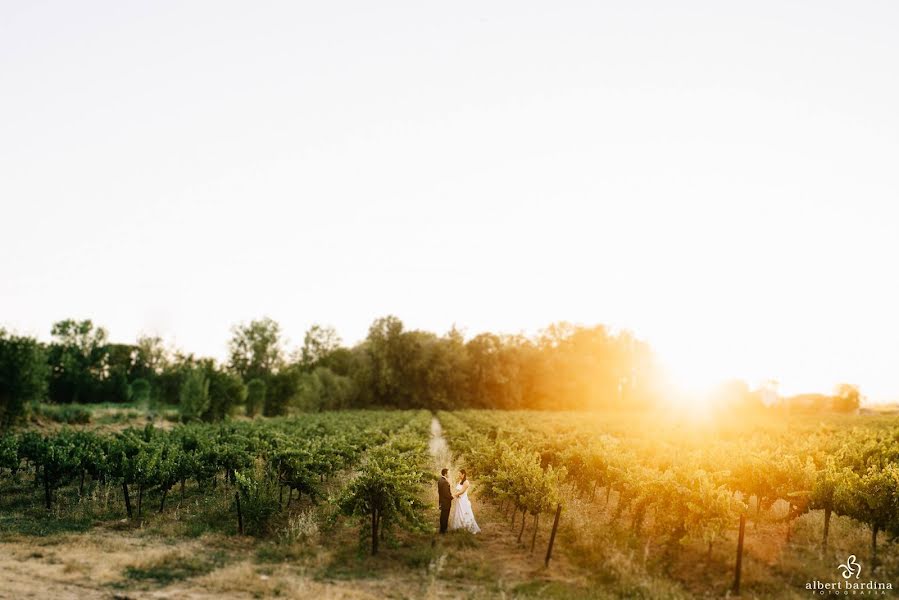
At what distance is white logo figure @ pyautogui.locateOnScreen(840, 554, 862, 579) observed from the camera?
14.2 metres

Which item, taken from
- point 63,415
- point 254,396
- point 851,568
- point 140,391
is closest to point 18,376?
point 63,415

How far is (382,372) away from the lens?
88.5 metres

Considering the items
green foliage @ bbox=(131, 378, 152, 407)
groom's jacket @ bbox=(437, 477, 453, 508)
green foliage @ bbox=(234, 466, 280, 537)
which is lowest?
green foliage @ bbox=(131, 378, 152, 407)

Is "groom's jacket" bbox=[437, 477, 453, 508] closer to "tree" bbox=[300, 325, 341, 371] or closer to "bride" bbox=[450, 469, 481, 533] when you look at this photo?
"bride" bbox=[450, 469, 481, 533]

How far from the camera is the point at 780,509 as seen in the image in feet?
72.8

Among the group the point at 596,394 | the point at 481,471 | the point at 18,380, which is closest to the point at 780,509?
the point at 481,471

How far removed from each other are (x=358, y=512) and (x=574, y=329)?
4129 inches

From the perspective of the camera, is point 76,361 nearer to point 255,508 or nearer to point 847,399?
point 255,508

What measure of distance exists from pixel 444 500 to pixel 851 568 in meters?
11.4

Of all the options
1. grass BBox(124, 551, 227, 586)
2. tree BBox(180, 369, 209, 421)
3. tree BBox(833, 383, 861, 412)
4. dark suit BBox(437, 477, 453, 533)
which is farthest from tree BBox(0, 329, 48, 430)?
tree BBox(833, 383, 861, 412)

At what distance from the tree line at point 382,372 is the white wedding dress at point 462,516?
4524 cm

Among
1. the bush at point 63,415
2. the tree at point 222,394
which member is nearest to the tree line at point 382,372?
the tree at point 222,394

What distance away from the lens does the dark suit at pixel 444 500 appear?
59.4ft

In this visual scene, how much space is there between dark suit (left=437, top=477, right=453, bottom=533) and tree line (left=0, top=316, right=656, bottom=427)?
1777 inches
